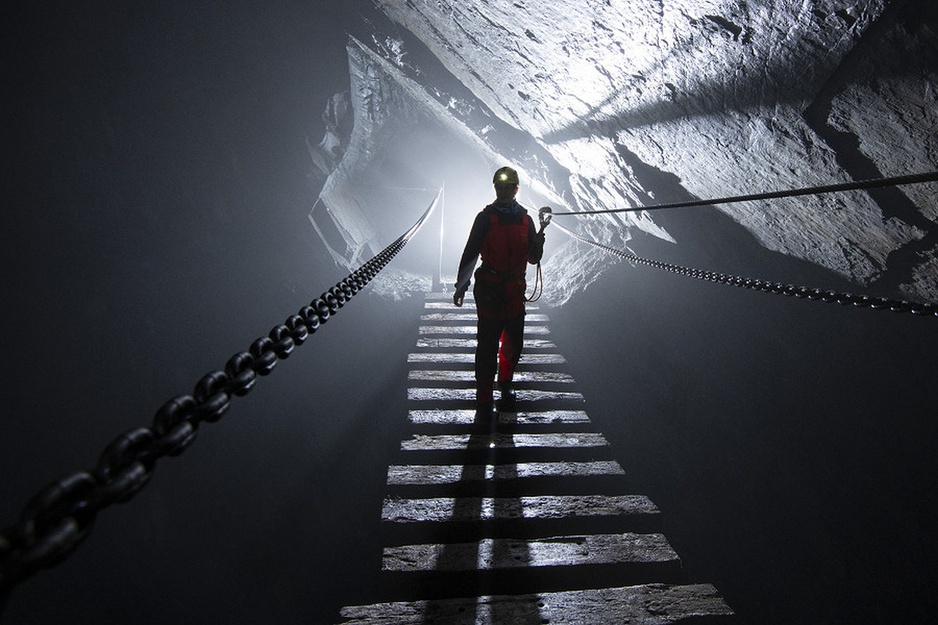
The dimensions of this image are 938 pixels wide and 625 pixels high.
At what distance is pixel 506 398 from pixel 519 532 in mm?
1393

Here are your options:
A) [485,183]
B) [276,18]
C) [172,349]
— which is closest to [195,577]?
[172,349]

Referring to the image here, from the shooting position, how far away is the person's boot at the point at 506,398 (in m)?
3.91

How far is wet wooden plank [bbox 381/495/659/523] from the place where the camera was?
272 centimetres

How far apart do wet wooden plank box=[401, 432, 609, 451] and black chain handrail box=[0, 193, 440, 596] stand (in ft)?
A: 8.27

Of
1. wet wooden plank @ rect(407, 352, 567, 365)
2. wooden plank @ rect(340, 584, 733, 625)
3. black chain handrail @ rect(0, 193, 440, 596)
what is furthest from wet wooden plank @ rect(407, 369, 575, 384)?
black chain handrail @ rect(0, 193, 440, 596)

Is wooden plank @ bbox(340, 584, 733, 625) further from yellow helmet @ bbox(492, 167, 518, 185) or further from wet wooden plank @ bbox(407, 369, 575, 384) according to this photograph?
yellow helmet @ bbox(492, 167, 518, 185)

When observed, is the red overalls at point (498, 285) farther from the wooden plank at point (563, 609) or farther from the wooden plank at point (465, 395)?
the wooden plank at point (563, 609)

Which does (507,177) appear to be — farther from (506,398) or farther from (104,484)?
(104,484)

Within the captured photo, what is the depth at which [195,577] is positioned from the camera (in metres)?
4.04

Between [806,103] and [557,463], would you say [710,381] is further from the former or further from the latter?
[806,103]

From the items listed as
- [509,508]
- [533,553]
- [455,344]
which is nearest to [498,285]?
[509,508]

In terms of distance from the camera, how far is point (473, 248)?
3299 millimetres

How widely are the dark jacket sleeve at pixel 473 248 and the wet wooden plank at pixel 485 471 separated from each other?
1389 mm

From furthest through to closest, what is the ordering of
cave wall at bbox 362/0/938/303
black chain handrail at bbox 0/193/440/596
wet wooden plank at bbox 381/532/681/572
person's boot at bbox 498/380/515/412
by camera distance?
person's boot at bbox 498/380/515/412 → wet wooden plank at bbox 381/532/681/572 → cave wall at bbox 362/0/938/303 → black chain handrail at bbox 0/193/440/596
